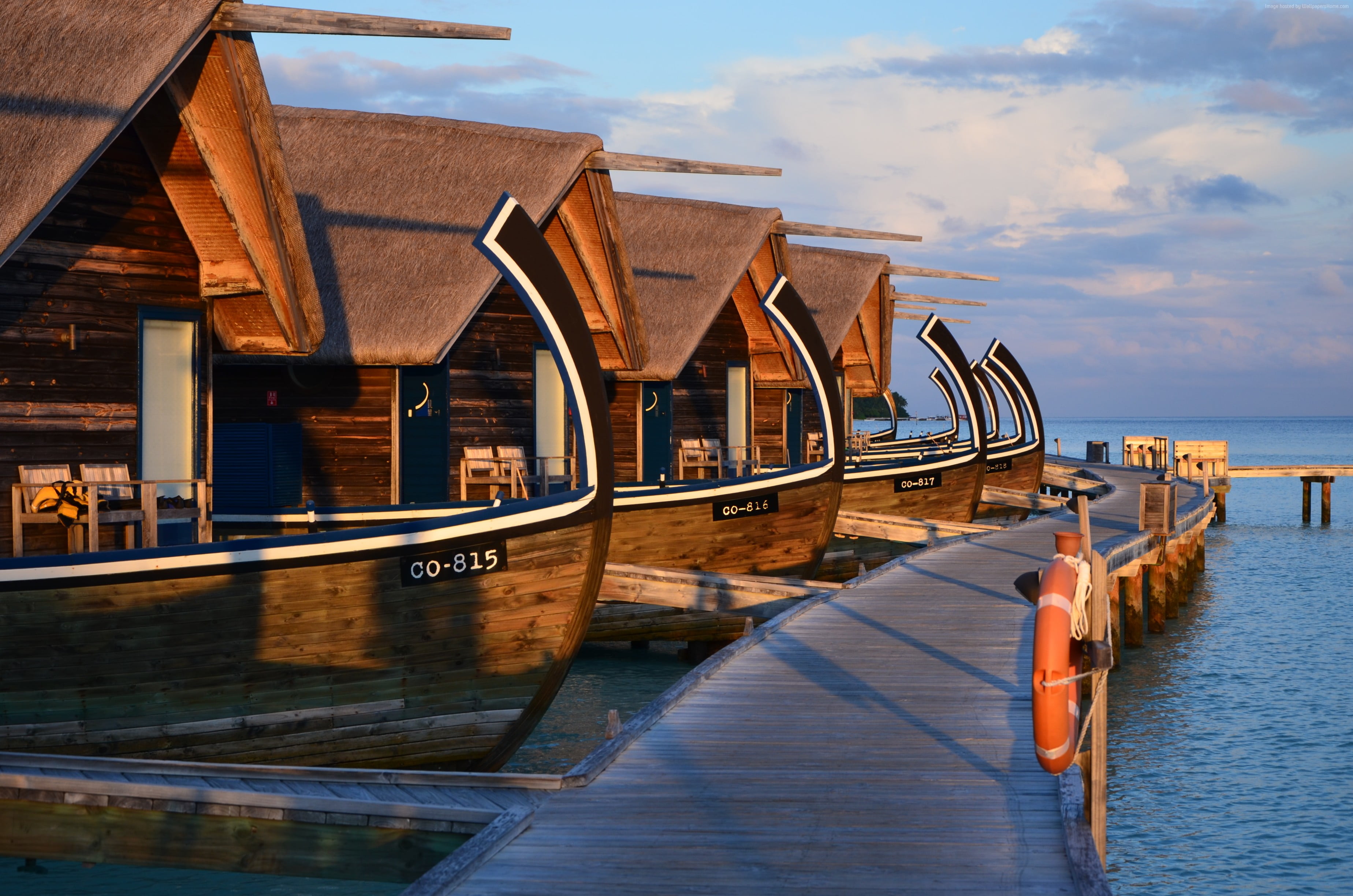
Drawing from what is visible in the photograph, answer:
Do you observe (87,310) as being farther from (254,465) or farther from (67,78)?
(254,465)

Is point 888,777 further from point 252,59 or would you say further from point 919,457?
point 919,457

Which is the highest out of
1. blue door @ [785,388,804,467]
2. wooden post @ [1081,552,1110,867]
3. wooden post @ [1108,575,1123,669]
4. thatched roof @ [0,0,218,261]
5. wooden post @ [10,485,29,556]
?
thatched roof @ [0,0,218,261]

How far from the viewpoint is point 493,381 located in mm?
17891

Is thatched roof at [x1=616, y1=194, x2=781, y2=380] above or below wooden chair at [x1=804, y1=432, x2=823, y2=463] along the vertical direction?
above

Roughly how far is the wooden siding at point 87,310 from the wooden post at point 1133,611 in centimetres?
1440

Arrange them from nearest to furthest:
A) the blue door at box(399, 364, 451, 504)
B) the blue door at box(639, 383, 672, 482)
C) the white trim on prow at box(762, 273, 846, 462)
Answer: the blue door at box(399, 364, 451, 504), the white trim on prow at box(762, 273, 846, 462), the blue door at box(639, 383, 672, 482)

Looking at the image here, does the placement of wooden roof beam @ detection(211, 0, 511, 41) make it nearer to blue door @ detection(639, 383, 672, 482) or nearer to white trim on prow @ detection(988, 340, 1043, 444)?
blue door @ detection(639, 383, 672, 482)

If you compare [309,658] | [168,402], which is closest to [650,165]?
[168,402]

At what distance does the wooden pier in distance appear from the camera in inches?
213

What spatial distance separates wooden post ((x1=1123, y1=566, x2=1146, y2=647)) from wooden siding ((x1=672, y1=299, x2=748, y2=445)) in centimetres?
837

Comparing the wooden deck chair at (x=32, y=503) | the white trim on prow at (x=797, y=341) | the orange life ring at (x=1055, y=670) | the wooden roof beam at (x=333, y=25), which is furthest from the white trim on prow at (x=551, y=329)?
the white trim on prow at (x=797, y=341)

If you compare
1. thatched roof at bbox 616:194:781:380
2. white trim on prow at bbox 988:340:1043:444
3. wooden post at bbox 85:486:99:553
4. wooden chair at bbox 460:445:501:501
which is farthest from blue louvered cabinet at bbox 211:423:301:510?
white trim on prow at bbox 988:340:1043:444

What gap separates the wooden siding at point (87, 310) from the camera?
10.1 m

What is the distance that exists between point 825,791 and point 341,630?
382 centimetres
